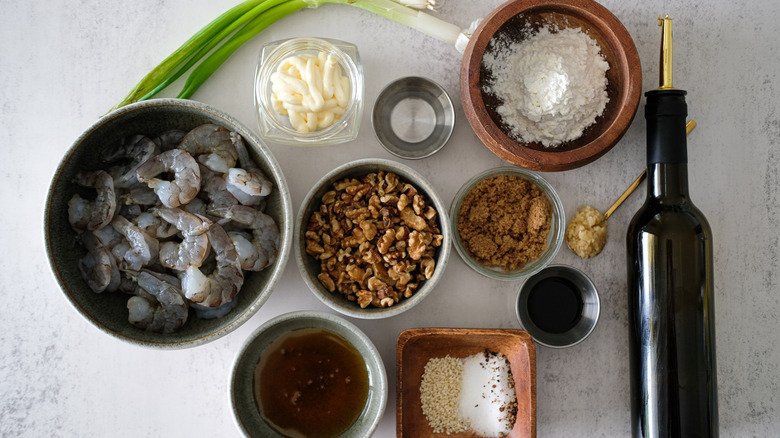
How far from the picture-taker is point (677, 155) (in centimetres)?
129

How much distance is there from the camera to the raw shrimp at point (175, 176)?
1.28 m

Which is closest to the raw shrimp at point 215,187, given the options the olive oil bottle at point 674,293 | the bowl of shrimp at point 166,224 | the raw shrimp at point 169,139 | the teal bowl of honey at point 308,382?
the bowl of shrimp at point 166,224

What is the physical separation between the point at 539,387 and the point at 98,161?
1.35m

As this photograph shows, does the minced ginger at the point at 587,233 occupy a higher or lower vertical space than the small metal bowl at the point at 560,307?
higher

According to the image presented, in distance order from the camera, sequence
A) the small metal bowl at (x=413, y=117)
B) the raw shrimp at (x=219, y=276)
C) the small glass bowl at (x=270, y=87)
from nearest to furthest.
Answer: the raw shrimp at (x=219, y=276)
the small glass bowl at (x=270, y=87)
the small metal bowl at (x=413, y=117)

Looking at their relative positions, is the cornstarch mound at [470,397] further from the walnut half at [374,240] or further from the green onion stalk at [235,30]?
the green onion stalk at [235,30]

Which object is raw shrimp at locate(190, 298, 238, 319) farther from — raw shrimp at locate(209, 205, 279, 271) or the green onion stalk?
the green onion stalk

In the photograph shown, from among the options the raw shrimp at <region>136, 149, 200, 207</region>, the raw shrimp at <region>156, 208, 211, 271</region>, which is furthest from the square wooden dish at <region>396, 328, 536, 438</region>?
the raw shrimp at <region>136, 149, 200, 207</region>

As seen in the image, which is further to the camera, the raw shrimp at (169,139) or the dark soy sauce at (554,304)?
the dark soy sauce at (554,304)

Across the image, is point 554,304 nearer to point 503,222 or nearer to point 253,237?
point 503,222

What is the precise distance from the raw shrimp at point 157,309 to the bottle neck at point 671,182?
Answer: 4.10 ft

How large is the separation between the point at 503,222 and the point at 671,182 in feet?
1.40

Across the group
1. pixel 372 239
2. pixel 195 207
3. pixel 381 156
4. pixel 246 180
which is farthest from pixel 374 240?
pixel 195 207

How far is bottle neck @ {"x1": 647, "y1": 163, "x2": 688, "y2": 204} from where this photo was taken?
→ 131 cm
